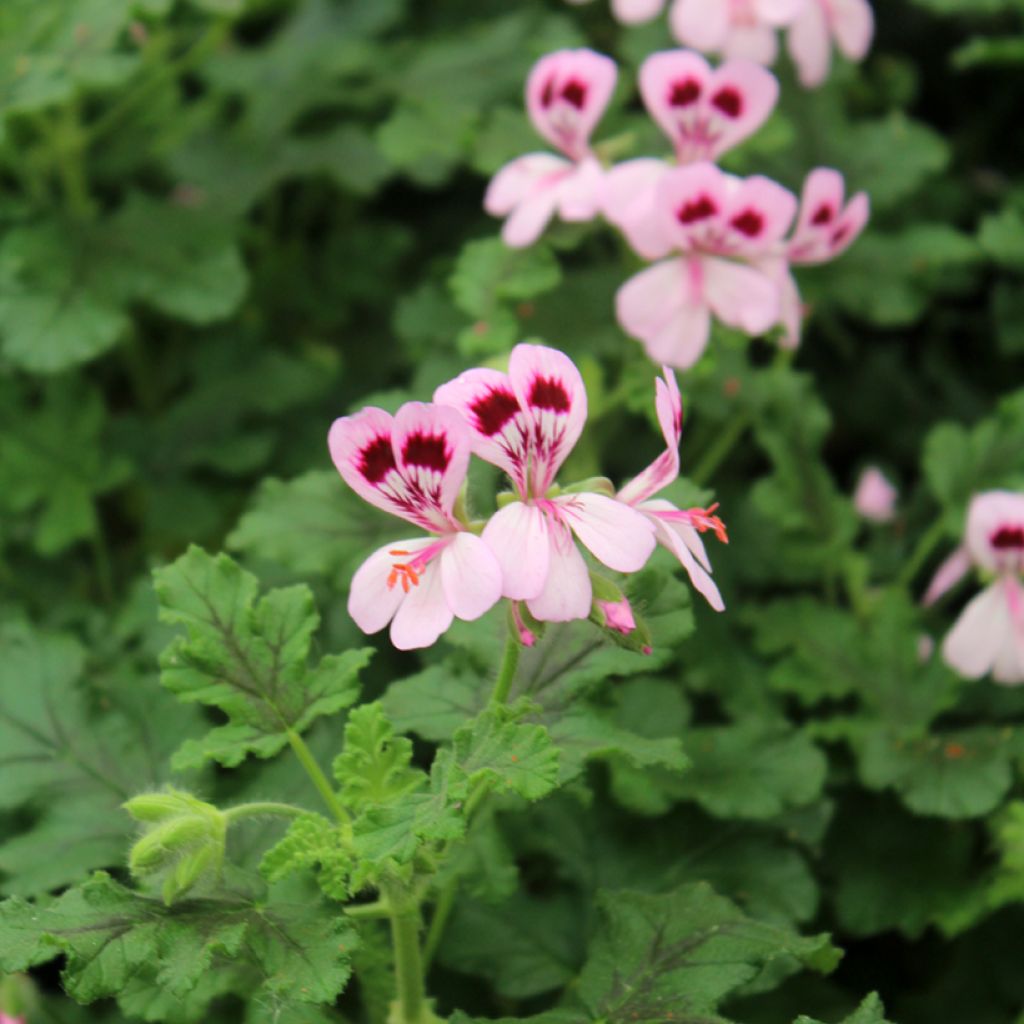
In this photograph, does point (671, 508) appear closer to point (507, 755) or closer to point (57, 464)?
point (507, 755)

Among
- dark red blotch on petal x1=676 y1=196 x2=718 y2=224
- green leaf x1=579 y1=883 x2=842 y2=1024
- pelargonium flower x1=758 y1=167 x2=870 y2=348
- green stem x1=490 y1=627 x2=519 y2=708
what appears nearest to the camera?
green stem x1=490 y1=627 x2=519 y2=708

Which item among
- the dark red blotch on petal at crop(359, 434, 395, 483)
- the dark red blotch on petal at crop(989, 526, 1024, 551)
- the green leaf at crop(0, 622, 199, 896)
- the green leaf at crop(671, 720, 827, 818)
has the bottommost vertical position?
the green leaf at crop(671, 720, 827, 818)

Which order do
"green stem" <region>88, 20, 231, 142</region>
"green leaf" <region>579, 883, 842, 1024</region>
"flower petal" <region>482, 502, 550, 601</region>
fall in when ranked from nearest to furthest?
"flower petal" <region>482, 502, 550, 601</region>
"green leaf" <region>579, 883, 842, 1024</region>
"green stem" <region>88, 20, 231, 142</region>

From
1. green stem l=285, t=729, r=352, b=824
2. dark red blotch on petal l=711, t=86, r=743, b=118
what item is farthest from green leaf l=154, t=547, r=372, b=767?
dark red blotch on petal l=711, t=86, r=743, b=118

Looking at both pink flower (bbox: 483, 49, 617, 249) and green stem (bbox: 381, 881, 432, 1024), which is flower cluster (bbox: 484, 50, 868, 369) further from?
green stem (bbox: 381, 881, 432, 1024)

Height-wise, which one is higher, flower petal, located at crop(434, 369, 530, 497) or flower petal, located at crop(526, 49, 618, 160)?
flower petal, located at crop(434, 369, 530, 497)

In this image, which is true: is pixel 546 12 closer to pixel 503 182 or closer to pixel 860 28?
pixel 860 28
